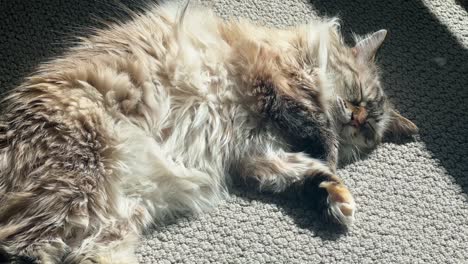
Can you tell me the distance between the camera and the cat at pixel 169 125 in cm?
123

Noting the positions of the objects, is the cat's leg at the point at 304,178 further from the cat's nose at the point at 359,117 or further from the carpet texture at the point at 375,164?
the cat's nose at the point at 359,117

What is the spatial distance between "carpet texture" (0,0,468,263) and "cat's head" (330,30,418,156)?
0.06m

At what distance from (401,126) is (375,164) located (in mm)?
158

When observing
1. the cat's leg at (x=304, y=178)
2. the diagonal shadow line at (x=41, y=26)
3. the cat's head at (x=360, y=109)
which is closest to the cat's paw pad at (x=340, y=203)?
the cat's leg at (x=304, y=178)

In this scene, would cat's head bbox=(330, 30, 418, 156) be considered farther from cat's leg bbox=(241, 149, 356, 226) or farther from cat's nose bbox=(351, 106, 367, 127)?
cat's leg bbox=(241, 149, 356, 226)

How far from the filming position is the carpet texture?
1.42m

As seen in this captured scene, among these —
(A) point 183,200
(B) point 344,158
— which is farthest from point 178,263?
(B) point 344,158

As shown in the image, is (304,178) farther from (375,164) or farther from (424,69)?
(424,69)

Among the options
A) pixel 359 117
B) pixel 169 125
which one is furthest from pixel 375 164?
pixel 169 125

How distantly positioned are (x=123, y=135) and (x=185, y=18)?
0.45 m

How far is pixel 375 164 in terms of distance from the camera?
65.2 inches

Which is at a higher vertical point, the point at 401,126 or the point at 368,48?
the point at 368,48

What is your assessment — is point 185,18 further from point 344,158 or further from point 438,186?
point 438,186

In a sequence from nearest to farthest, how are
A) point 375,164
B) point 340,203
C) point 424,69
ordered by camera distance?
point 340,203 → point 375,164 → point 424,69
